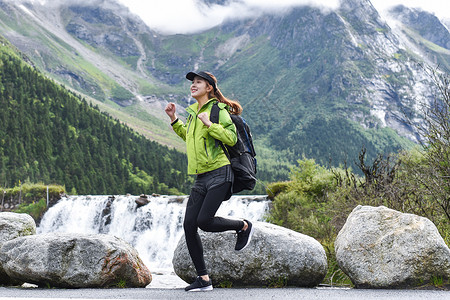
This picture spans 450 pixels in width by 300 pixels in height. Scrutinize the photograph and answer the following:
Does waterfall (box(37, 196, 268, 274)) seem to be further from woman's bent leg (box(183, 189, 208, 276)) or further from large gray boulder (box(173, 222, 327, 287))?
woman's bent leg (box(183, 189, 208, 276))

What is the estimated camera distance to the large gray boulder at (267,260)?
338 inches

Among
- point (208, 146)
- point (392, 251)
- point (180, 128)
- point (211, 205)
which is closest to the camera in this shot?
point (211, 205)

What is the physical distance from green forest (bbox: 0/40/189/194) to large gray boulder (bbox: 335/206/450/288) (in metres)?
79.0

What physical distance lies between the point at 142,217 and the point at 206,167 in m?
31.2

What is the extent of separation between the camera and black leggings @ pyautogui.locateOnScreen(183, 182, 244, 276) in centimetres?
679

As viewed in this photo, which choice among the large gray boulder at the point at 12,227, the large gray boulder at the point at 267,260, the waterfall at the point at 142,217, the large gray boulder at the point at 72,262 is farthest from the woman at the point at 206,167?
the waterfall at the point at 142,217

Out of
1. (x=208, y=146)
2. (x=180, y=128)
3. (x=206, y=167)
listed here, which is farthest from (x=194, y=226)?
(x=180, y=128)

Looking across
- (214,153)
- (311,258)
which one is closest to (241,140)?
(214,153)

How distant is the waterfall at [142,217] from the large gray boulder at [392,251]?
21194mm

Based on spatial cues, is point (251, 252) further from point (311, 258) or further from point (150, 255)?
point (150, 255)

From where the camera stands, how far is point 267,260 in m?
8.62

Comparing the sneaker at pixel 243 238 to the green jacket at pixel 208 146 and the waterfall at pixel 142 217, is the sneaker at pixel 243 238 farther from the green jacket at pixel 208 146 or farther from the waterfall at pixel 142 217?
the waterfall at pixel 142 217

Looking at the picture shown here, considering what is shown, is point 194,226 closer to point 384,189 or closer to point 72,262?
point 72,262

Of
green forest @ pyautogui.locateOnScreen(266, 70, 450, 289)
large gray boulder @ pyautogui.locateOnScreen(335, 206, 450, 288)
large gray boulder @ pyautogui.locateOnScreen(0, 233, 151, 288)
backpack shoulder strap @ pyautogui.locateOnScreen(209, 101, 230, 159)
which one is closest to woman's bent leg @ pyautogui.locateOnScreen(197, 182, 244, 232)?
backpack shoulder strap @ pyautogui.locateOnScreen(209, 101, 230, 159)
